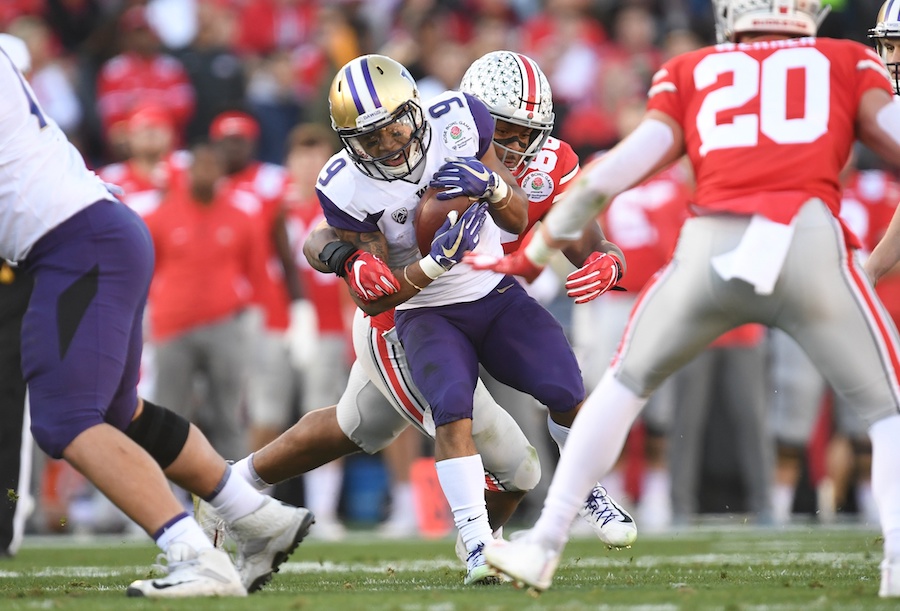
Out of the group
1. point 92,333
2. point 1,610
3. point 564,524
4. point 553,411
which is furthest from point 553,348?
point 1,610

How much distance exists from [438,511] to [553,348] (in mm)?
2925

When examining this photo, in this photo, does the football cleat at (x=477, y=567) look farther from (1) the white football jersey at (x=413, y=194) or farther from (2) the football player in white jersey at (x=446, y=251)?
(1) the white football jersey at (x=413, y=194)

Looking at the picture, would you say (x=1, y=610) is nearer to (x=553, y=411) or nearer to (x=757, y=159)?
(x=553, y=411)

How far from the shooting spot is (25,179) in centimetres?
401

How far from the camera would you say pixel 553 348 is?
4930 mm

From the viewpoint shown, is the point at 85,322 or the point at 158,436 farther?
the point at 158,436

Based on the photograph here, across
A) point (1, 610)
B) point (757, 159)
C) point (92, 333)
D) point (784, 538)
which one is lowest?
point (784, 538)

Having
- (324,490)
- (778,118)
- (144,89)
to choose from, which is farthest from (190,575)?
(144,89)

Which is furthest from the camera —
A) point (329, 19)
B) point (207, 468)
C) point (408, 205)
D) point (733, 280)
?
point (329, 19)

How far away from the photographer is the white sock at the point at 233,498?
14.3 feet

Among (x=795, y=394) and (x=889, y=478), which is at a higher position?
(x=889, y=478)

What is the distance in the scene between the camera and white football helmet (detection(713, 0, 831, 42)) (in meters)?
3.96

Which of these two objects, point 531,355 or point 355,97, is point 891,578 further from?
point 355,97

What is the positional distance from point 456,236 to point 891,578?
5.39 ft
